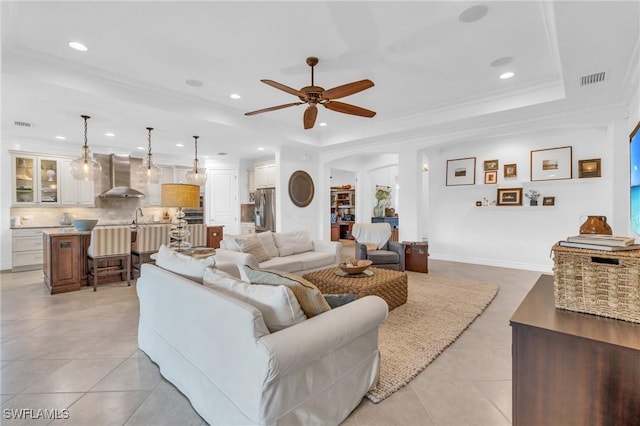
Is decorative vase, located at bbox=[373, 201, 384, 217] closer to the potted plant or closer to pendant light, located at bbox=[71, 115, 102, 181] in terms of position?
the potted plant

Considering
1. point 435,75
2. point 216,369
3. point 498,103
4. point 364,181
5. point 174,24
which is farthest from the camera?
point 364,181

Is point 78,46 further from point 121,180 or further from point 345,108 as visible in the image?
point 121,180

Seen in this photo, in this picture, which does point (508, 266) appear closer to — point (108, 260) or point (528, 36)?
point (528, 36)

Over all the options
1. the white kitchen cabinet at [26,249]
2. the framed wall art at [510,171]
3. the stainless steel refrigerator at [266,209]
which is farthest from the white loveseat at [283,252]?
the white kitchen cabinet at [26,249]

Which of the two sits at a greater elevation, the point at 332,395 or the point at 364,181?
the point at 364,181

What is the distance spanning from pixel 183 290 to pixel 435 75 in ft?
12.1

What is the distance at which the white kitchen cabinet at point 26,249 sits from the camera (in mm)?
5625

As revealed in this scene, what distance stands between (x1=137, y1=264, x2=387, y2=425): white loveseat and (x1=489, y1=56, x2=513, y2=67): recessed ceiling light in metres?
3.12

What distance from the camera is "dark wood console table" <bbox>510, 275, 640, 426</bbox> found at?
101 cm

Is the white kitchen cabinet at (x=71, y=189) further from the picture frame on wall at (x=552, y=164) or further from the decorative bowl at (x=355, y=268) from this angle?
the picture frame on wall at (x=552, y=164)

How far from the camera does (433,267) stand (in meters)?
5.77

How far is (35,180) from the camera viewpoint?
591 cm

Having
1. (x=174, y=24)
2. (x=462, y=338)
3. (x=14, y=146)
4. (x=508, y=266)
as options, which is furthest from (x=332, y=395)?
(x=14, y=146)

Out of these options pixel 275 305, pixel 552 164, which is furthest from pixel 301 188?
pixel 275 305
